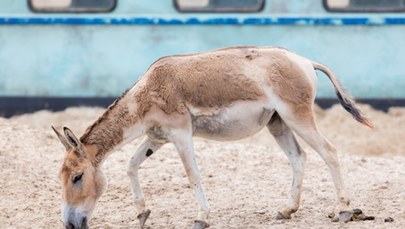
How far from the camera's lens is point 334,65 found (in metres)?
14.6

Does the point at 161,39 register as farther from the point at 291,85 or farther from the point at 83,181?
the point at 83,181

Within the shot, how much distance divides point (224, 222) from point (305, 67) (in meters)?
1.28

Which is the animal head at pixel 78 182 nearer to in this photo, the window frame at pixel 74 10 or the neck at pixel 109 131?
the neck at pixel 109 131

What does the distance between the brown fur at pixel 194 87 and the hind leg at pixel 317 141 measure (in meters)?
0.31

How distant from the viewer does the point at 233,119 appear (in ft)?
29.1

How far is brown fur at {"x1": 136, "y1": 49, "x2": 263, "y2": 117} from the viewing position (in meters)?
8.83

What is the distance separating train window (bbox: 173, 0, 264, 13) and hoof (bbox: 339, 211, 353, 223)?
19.3 feet

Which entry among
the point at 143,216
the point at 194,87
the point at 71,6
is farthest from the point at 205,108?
the point at 71,6

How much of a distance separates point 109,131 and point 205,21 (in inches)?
229

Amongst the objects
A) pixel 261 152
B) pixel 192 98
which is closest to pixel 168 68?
pixel 192 98

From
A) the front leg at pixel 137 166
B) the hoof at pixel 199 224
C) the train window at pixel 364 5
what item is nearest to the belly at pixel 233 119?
the front leg at pixel 137 166

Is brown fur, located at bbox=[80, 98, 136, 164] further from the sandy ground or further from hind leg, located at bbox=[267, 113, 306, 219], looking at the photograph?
hind leg, located at bbox=[267, 113, 306, 219]

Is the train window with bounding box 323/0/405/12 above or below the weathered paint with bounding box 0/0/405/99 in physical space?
above

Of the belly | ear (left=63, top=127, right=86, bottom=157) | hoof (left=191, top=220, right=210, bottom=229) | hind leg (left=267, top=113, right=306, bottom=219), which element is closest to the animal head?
ear (left=63, top=127, right=86, bottom=157)
